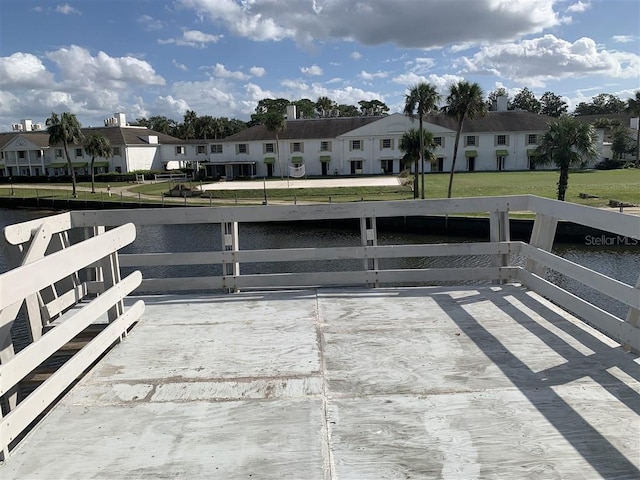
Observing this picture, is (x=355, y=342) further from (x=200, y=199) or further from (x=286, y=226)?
(x=200, y=199)

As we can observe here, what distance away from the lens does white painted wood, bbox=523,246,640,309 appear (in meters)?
4.26

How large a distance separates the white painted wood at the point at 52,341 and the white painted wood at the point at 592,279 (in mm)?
4032

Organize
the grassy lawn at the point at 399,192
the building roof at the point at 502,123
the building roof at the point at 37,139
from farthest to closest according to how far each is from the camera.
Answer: the building roof at the point at 37,139 → the building roof at the point at 502,123 → the grassy lawn at the point at 399,192

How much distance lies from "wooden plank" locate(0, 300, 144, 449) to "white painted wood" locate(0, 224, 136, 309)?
639 mm

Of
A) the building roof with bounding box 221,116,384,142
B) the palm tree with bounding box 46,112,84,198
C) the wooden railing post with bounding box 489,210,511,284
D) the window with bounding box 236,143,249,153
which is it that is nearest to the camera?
the wooden railing post with bounding box 489,210,511,284

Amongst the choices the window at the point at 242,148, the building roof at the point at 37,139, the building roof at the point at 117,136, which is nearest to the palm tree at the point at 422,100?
the window at the point at 242,148

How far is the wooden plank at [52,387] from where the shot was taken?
303cm

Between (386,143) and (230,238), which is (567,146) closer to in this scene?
(230,238)

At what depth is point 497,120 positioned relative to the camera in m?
75.9

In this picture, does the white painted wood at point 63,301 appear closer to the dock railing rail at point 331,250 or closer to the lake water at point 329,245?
the dock railing rail at point 331,250

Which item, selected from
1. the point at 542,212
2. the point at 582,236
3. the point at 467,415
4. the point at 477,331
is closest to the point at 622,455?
the point at 467,415

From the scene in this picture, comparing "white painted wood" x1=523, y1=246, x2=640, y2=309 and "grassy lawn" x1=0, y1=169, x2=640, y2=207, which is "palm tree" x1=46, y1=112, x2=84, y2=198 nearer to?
"grassy lawn" x1=0, y1=169, x2=640, y2=207

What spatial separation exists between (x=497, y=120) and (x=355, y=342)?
77139 mm

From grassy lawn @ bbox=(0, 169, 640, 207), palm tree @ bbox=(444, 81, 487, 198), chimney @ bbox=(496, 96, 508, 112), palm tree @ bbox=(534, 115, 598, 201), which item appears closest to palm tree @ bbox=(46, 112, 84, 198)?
grassy lawn @ bbox=(0, 169, 640, 207)
